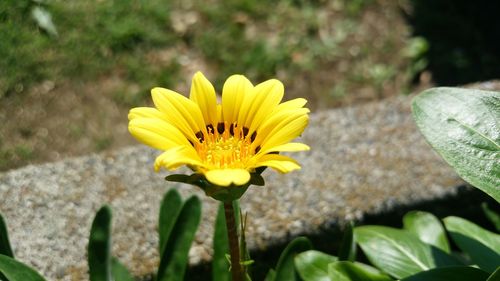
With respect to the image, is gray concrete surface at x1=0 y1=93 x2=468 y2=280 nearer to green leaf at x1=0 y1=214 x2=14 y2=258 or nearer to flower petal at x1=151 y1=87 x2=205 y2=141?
green leaf at x1=0 y1=214 x2=14 y2=258

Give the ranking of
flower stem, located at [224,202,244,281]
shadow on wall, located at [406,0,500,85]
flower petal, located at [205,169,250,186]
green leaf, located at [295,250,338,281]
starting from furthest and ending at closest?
shadow on wall, located at [406,0,500,85] → green leaf, located at [295,250,338,281] → flower stem, located at [224,202,244,281] → flower petal, located at [205,169,250,186]

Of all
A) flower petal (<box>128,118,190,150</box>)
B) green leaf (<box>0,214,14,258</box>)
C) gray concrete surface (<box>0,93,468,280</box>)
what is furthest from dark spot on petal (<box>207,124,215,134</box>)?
gray concrete surface (<box>0,93,468,280</box>)

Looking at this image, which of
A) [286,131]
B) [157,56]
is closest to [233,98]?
[286,131]

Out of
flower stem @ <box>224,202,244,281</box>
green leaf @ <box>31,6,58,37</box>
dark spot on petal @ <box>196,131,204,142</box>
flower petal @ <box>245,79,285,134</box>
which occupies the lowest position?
flower stem @ <box>224,202,244,281</box>

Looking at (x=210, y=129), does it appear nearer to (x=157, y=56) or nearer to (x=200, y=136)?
(x=200, y=136)

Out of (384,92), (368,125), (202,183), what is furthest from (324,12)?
(202,183)

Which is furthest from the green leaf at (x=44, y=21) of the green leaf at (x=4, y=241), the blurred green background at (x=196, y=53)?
the green leaf at (x=4, y=241)
